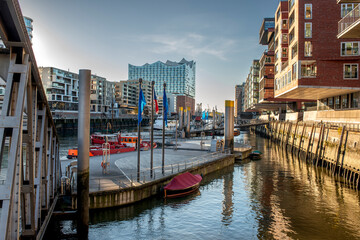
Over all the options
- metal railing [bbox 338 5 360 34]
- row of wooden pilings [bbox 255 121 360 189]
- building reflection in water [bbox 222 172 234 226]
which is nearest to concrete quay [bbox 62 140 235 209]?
building reflection in water [bbox 222 172 234 226]

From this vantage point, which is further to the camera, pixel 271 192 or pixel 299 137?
pixel 299 137

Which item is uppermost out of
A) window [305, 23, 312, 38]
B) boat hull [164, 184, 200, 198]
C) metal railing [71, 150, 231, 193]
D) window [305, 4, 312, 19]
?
window [305, 4, 312, 19]

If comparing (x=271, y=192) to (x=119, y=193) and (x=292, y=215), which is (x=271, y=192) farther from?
(x=119, y=193)

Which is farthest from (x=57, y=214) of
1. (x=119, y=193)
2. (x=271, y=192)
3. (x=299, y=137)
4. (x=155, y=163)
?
(x=299, y=137)

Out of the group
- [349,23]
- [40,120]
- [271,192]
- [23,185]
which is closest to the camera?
[23,185]

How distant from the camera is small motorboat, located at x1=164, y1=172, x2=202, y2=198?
24.6m

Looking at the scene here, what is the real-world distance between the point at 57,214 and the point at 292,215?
16222 mm

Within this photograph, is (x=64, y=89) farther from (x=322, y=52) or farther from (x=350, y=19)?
(x=350, y=19)

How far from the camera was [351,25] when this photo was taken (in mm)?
28922

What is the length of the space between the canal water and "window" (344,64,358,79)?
19.0 metres

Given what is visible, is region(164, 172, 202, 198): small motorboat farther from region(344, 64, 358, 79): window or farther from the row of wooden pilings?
region(344, 64, 358, 79): window

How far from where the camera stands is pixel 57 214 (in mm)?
17688

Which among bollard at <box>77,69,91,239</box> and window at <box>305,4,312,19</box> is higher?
window at <box>305,4,312,19</box>

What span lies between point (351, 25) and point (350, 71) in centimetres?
1660
